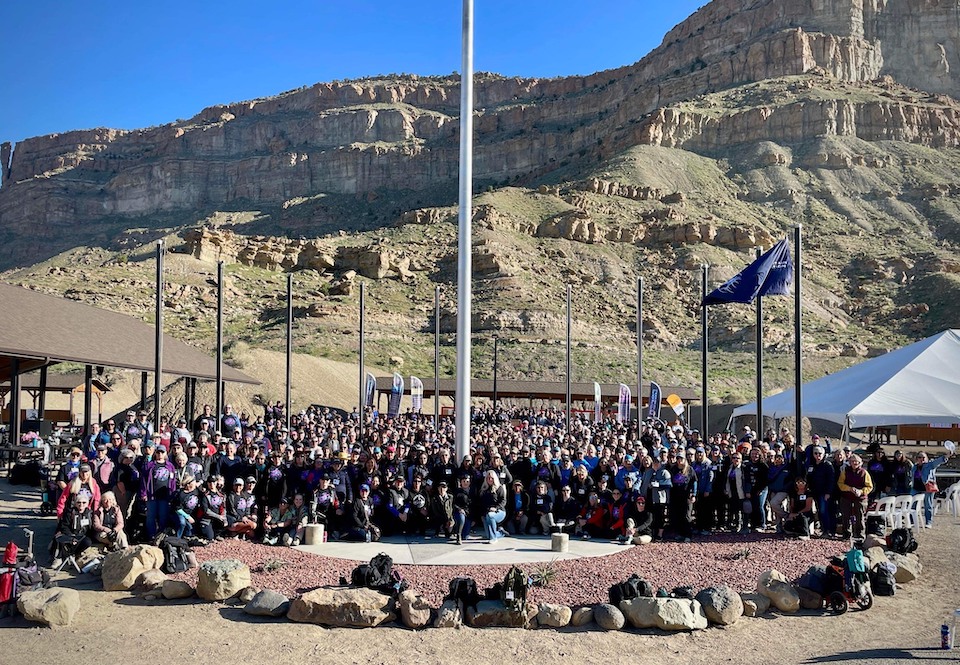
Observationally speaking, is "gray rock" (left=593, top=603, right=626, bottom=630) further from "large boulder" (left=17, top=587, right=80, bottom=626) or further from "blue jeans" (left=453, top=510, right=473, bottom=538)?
"large boulder" (left=17, top=587, right=80, bottom=626)

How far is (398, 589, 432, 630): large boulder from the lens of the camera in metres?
9.43

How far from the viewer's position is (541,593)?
10359 millimetres

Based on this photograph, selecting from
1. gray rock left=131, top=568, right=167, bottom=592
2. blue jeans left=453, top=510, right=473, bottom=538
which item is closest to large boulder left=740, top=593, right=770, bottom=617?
blue jeans left=453, top=510, right=473, bottom=538

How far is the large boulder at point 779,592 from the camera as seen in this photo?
33.7ft

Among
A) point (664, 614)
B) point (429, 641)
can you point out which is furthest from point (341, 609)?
point (664, 614)

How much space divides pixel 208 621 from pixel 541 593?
3.72 m

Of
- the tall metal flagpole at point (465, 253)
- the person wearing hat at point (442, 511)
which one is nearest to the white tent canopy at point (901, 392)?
the tall metal flagpole at point (465, 253)

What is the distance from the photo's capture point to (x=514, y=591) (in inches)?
378

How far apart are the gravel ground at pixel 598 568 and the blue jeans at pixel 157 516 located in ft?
2.49

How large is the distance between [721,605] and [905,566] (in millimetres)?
3590

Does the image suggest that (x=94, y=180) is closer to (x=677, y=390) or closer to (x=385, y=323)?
(x=385, y=323)

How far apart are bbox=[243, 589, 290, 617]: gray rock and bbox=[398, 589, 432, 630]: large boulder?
126 cm

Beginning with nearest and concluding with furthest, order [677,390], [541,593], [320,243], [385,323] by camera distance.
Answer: [541,593] < [677,390] < [385,323] < [320,243]

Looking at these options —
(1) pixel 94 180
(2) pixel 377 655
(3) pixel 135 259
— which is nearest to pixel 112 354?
(2) pixel 377 655
